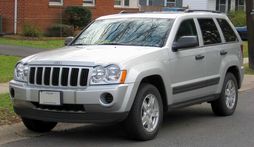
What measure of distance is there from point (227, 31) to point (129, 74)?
3.39m

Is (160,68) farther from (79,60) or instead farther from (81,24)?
(81,24)

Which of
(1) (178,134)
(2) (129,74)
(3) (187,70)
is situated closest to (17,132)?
(2) (129,74)

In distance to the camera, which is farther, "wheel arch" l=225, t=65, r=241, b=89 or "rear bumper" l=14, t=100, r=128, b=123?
"wheel arch" l=225, t=65, r=241, b=89

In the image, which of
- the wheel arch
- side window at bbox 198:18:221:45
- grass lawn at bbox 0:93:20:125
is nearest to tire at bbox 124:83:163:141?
side window at bbox 198:18:221:45

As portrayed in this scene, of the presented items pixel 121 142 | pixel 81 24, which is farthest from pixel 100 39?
pixel 81 24

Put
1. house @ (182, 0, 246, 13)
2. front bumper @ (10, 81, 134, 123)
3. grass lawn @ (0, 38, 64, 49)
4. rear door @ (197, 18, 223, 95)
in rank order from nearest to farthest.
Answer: front bumper @ (10, 81, 134, 123) → rear door @ (197, 18, 223, 95) → grass lawn @ (0, 38, 64, 49) → house @ (182, 0, 246, 13)

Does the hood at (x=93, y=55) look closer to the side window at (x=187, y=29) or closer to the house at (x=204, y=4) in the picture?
the side window at (x=187, y=29)

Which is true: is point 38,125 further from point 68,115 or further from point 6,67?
point 6,67

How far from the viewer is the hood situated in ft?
24.0

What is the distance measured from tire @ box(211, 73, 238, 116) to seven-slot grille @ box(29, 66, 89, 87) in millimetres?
3157

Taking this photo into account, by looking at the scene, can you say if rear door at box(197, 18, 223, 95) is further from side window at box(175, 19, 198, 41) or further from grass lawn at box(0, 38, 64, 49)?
grass lawn at box(0, 38, 64, 49)

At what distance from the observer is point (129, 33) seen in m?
8.55

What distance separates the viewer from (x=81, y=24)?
28.7 meters


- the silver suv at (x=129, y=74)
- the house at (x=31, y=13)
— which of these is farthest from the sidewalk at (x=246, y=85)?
the house at (x=31, y=13)
